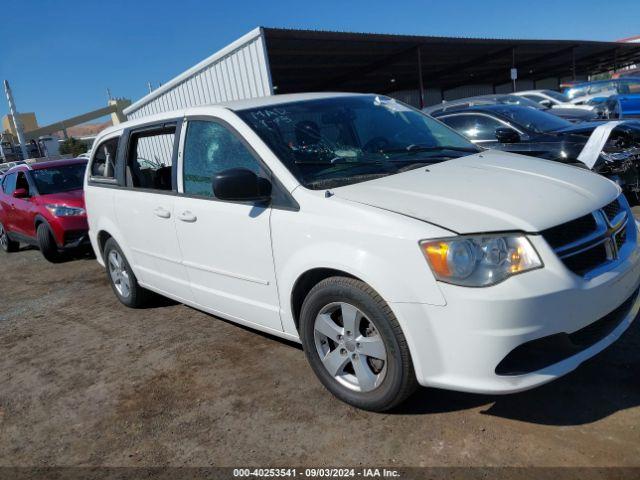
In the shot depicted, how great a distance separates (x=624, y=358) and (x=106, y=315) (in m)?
4.38

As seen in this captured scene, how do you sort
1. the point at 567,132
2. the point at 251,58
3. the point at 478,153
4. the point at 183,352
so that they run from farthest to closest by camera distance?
the point at 251,58, the point at 567,132, the point at 183,352, the point at 478,153

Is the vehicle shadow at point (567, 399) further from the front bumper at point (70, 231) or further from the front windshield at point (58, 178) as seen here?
the front windshield at point (58, 178)

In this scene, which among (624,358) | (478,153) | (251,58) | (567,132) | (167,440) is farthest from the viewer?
(251,58)

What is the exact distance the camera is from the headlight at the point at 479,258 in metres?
2.29

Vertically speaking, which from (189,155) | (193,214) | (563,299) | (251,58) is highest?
(251,58)

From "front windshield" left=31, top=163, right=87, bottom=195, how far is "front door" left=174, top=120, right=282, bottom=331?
5.69 metres

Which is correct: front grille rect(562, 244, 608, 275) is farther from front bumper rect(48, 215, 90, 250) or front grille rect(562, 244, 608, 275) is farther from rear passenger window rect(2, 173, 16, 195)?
rear passenger window rect(2, 173, 16, 195)

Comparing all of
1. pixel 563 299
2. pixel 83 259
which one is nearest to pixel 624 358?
pixel 563 299

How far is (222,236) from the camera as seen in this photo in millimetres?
3328

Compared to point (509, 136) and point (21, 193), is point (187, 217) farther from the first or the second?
point (21, 193)

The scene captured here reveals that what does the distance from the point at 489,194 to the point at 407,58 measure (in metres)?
22.6

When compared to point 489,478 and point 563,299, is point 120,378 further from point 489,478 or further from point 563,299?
point 563,299

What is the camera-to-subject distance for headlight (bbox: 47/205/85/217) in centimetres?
775

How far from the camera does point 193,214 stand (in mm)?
3535
